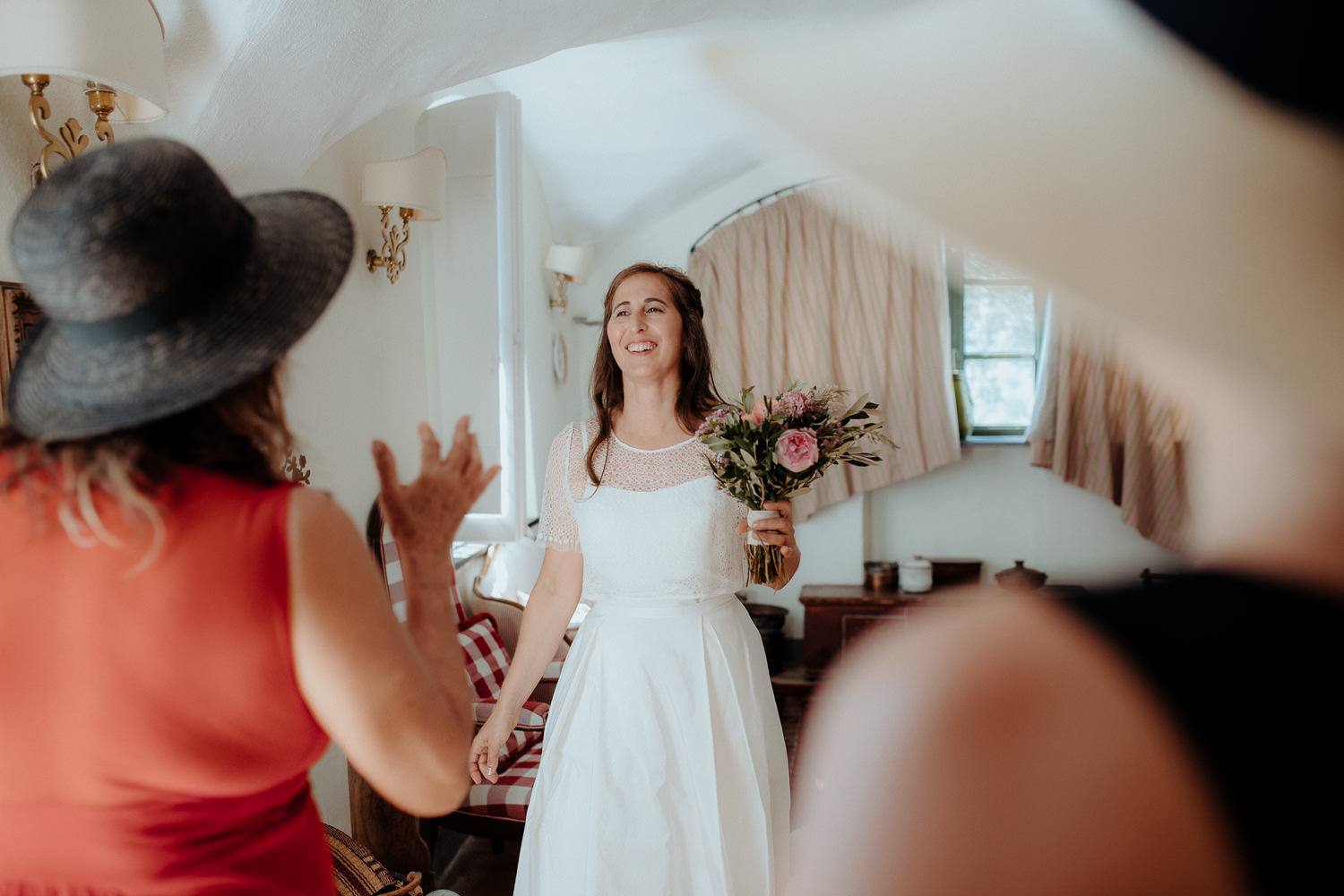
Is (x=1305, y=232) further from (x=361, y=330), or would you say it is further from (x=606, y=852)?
(x=361, y=330)

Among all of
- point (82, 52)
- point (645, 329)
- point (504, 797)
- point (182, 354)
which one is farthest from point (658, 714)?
point (82, 52)

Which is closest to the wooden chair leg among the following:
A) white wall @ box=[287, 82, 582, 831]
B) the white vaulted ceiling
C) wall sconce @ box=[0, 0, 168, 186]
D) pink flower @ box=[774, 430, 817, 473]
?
white wall @ box=[287, 82, 582, 831]

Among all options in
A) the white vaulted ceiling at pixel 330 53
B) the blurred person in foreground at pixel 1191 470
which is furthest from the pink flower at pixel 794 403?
the blurred person in foreground at pixel 1191 470

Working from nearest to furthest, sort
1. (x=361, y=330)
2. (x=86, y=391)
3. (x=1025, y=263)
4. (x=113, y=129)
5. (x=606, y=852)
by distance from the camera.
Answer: (x=1025, y=263) < (x=86, y=391) < (x=113, y=129) < (x=606, y=852) < (x=361, y=330)

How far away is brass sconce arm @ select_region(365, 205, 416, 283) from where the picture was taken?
268 centimetres

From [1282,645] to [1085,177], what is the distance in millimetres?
173

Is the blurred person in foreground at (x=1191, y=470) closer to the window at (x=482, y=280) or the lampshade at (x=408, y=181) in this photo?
the lampshade at (x=408, y=181)

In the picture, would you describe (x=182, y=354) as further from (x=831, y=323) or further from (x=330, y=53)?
(x=831, y=323)

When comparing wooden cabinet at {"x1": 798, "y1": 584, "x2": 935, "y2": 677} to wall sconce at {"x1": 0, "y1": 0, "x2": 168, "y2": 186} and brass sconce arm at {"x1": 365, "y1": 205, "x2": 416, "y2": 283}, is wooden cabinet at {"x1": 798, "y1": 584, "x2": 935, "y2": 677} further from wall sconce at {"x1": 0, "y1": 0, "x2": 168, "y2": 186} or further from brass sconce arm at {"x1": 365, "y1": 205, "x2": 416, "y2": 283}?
wall sconce at {"x1": 0, "y1": 0, "x2": 168, "y2": 186}

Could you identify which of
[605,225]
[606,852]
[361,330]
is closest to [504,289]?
[361,330]

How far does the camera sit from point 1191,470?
0.20 m

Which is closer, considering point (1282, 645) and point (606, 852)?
point (1282, 645)

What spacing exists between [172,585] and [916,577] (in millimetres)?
4562

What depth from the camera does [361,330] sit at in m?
2.73
